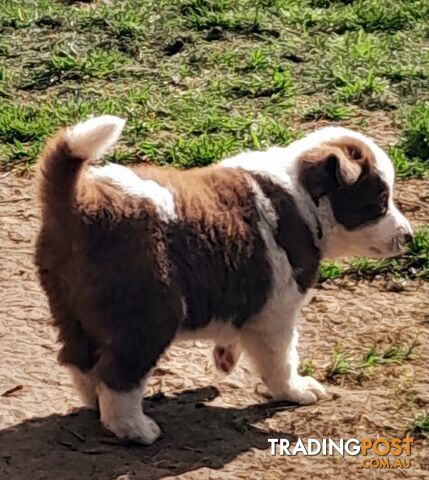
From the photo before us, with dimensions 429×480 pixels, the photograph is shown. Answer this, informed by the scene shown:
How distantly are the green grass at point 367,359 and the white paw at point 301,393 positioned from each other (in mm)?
232

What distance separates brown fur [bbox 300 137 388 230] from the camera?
565 centimetres

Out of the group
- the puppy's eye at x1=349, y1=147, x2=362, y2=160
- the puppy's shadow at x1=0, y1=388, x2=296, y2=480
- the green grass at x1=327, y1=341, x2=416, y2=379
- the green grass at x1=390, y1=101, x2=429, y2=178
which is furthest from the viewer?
the green grass at x1=390, y1=101, x2=429, y2=178

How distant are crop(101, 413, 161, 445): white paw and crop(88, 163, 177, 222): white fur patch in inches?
30.3

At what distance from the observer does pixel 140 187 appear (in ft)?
17.5

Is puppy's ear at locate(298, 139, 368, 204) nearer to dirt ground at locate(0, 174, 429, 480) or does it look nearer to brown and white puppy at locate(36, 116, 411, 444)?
brown and white puppy at locate(36, 116, 411, 444)

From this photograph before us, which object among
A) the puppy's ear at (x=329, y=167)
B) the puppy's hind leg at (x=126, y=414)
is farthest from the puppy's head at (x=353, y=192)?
the puppy's hind leg at (x=126, y=414)

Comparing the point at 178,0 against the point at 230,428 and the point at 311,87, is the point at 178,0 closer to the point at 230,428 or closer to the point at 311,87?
the point at 311,87

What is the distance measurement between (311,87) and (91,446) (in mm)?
4117

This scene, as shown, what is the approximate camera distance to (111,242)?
16.9 feet

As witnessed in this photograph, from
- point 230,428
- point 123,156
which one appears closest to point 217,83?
point 123,156

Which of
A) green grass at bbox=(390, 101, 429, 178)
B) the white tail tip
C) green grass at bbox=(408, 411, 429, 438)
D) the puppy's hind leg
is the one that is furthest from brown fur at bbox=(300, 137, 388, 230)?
green grass at bbox=(390, 101, 429, 178)

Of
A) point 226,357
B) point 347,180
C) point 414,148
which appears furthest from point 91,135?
point 414,148

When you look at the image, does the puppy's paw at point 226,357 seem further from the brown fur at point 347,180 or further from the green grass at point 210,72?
the green grass at point 210,72

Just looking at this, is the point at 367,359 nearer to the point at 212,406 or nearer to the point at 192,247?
the point at 212,406
